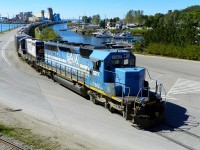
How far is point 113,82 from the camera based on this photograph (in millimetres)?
16656

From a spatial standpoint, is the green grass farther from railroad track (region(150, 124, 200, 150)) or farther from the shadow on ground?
the shadow on ground

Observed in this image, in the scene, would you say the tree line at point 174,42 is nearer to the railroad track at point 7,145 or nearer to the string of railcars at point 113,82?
the string of railcars at point 113,82

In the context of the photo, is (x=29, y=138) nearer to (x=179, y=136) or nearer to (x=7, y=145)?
(x=7, y=145)

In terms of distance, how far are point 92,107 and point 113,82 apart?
7.31 ft

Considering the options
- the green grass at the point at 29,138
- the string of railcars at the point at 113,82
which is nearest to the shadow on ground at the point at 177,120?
A: the string of railcars at the point at 113,82

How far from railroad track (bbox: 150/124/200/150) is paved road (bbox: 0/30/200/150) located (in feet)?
1.27

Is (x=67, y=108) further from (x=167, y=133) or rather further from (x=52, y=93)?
(x=167, y=133)

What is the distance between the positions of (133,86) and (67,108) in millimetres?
4366

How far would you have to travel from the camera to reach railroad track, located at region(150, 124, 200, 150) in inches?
492

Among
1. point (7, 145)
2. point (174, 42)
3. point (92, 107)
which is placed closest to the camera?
point (7, 145)

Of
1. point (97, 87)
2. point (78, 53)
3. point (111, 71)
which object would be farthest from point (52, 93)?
point (111, 71)

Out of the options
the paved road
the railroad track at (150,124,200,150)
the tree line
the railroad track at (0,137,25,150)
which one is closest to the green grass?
the railroad track at (0,137,25,150)

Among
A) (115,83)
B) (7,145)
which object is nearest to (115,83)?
(115,83)

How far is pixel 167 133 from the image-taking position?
1376 cm
